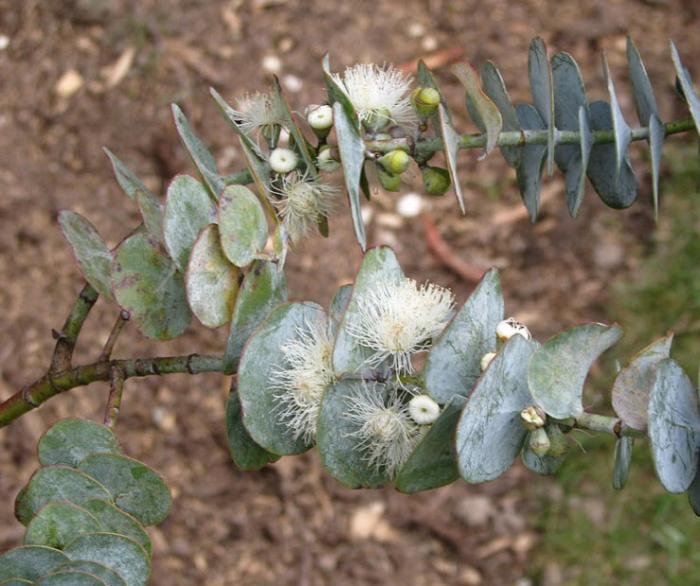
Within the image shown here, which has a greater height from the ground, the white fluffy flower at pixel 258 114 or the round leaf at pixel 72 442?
the white fluffy flower at pixel 258 114

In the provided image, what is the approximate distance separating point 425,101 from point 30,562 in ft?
1.72

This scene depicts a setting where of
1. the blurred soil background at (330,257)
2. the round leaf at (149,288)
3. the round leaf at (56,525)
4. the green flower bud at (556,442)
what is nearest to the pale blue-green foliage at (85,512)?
the round leaf at (56,525)

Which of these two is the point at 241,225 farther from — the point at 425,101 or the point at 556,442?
the point at 556,442

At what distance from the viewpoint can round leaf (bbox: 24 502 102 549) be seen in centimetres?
73

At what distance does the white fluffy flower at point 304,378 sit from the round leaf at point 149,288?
13 cm

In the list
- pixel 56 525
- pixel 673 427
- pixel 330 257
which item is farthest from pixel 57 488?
pixel 330 257

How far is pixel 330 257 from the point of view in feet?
7.50

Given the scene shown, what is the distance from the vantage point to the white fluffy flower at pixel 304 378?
0.78m

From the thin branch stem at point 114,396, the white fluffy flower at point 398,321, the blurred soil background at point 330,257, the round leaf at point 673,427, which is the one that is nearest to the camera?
the round leaf at point 673,427

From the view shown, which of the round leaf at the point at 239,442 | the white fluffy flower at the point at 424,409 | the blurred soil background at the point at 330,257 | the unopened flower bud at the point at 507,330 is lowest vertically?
the blurred soil background at the point at 330,257

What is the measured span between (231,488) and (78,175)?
2.80ft

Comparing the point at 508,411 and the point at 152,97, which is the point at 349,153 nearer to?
the point at 508,411

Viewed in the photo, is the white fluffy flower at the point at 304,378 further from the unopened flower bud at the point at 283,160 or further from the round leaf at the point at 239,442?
the unopened flower bud at the point at 283,160

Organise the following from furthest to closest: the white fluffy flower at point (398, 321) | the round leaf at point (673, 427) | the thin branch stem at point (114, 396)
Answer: the thin branch stem at point (114, 396) → the white fluffy flower at point (398, 321) → the round leaf at point (673, 427)
